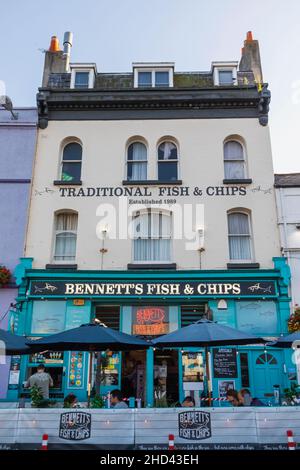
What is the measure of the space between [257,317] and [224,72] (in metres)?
10.2

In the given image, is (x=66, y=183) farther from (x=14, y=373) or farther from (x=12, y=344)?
(x=12, y=344)

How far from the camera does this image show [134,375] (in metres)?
14.1

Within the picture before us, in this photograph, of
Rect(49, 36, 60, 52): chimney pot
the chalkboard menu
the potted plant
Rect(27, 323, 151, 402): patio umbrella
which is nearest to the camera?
Rect(27, 323, 151, 402): patio umbrella

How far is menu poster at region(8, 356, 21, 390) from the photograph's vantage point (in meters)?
13.5

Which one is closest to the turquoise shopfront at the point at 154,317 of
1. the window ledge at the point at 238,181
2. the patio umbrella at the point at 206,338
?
the window ledge at the point at 238,181

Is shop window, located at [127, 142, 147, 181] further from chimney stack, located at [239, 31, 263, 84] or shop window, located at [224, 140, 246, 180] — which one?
chimney stack, located at [239, 31, 263, 84]

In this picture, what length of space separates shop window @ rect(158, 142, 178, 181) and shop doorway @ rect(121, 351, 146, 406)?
6.45m

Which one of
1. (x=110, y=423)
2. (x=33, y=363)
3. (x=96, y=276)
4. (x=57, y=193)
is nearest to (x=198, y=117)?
(x=57, y=193)

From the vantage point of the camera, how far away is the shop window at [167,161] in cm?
1620

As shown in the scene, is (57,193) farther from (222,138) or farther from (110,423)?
(110,423)

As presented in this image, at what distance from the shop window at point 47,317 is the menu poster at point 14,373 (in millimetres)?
1007

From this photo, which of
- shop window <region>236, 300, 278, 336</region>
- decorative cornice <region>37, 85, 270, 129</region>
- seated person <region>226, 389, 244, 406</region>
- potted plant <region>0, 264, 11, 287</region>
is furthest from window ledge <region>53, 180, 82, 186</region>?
seated person <region>226, 389, 244, 406</region>

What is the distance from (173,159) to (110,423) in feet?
35.1
